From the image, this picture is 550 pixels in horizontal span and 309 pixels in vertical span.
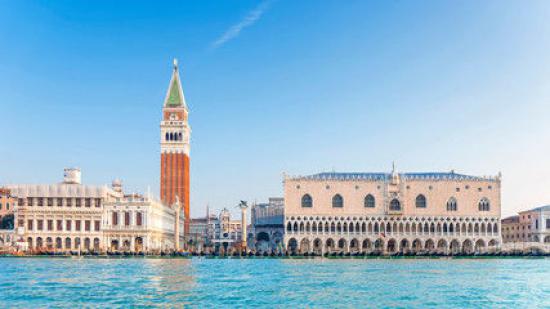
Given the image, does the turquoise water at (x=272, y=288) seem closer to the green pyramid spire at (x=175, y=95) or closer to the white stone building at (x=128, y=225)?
the white stone building at (x=128, y=225)

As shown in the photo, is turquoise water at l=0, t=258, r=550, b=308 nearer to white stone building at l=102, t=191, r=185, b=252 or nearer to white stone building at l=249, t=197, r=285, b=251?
white stone building at l=102, t=191, r=185, b=252

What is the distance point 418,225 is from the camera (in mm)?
97688

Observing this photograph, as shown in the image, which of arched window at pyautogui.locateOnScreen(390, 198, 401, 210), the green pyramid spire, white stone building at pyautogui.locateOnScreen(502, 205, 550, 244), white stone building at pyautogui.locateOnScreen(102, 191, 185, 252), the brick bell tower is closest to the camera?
white stone building at pyautogui.locateOnScreen(102, 191, 185, 252)

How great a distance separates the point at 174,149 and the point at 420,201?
3698cm

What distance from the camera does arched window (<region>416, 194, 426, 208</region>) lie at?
320ft

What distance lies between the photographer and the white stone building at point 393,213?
97125 millimetres

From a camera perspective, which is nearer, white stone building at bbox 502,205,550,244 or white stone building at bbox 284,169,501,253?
white stone building at bbox 284,169,501,253

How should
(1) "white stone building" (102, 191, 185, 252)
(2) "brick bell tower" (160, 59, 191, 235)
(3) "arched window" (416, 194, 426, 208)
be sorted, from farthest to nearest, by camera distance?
(2) "brick bell tower" (160, 59, 191, 235) → (3) "arched window" (416, 194, 426, 208) → (1) "white stone building" (102, 191, 185, 252)

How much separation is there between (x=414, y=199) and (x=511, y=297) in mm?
60966

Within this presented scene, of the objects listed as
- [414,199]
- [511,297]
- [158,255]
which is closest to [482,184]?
[414,199]

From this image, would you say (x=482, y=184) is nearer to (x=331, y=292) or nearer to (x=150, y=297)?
(x=331, y=292)

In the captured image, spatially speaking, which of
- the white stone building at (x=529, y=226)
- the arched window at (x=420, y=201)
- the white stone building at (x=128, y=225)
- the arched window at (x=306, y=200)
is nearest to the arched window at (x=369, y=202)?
the arched window at (x=420, y=201)

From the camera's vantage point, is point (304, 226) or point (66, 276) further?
point (304, 226)

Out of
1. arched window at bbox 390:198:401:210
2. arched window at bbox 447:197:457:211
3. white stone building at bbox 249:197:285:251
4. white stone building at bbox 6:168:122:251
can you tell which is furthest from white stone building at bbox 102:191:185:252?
arched window at bbox 447:197:457:211
